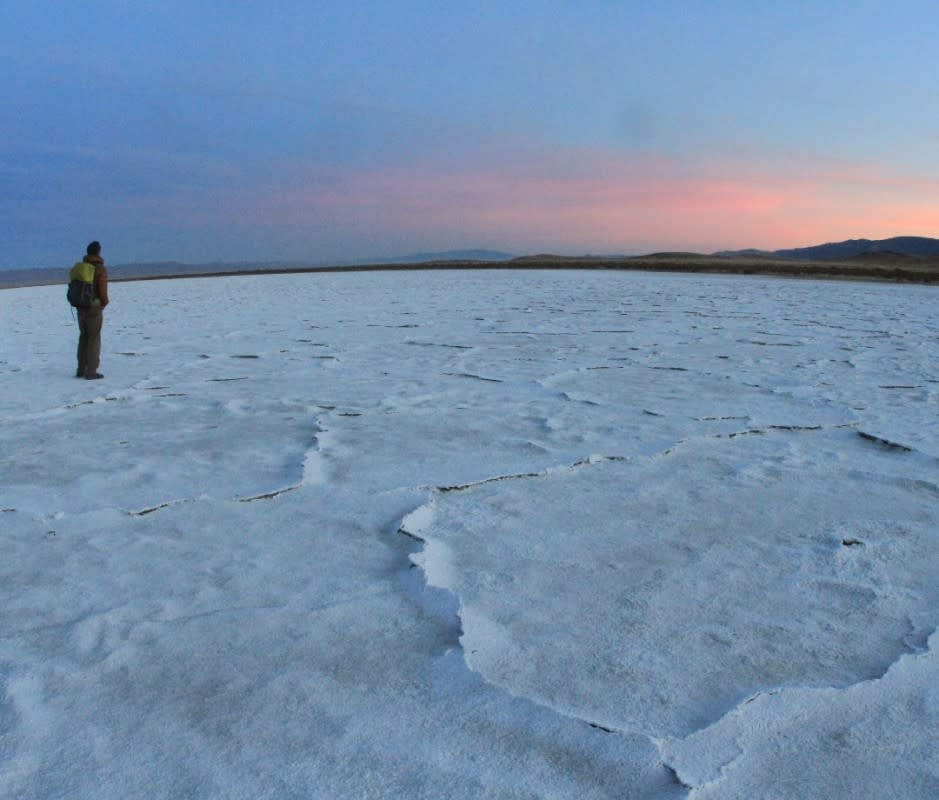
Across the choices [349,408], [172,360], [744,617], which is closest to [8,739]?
[744,617]

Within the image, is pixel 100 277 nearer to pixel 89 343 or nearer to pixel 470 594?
pixel 89 343

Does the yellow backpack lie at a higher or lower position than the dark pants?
higher

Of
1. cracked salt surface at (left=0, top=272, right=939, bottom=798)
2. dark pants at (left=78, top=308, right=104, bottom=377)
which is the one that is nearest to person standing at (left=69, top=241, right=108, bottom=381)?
dark pants at (left=78, top=308, right=104, bottom=377)

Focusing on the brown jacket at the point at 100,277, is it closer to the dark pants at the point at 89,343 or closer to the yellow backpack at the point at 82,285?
the yellow backpack at the point at 82,285

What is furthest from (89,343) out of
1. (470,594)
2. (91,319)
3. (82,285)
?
(470,594)

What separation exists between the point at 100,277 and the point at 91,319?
310 mm

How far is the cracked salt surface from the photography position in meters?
1.40

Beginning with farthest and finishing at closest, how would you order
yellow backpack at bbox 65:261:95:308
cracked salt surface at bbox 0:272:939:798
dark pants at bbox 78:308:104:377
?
yellow backpack at bbox 65:261:95:308
dark pants at bbox 78:308:104:377
cracked salt surface at bbox 0:272:939:798

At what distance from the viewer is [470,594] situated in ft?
6.63

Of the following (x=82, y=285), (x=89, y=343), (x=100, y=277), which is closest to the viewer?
(x=89, y=343)

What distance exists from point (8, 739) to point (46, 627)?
43 centimetres

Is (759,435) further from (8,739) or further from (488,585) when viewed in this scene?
(8,739)

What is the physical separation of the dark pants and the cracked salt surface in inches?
31.3

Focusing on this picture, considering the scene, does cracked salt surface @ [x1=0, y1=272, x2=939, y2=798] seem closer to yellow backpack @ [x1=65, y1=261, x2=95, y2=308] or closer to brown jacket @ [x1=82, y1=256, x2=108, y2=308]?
yellow backpack @ [x1=65, y1=261, x2=95, y2=308]
